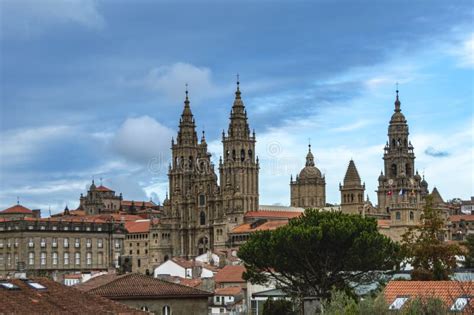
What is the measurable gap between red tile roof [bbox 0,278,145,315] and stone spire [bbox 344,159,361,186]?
12866 centimetres

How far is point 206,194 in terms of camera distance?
165 metres

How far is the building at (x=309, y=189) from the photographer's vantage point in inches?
7205

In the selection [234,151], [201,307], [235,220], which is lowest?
[201,307]

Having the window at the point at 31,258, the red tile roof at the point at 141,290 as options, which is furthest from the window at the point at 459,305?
the window at the point at 31,258

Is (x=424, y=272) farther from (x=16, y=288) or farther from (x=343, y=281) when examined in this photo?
(x=16, y=288)

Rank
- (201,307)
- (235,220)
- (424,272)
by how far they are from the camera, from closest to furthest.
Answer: (201,307) < (424,272) < (235,220)

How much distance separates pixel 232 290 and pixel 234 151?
89370 mm

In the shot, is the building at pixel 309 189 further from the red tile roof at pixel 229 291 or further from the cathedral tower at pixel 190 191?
the red tile roof at pixel 229 291

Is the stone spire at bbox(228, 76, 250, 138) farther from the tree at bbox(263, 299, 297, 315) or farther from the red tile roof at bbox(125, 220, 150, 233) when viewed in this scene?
the tree at bbox(263, 299, 297, 315)

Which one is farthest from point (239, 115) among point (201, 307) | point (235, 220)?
point (201, 307)

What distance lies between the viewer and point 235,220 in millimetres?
154000

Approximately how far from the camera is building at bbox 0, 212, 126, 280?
429ft

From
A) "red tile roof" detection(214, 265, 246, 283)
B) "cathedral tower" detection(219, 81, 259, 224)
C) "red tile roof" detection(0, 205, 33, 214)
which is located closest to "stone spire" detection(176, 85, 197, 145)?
"cathedral tower" detection(219, 81, 259, 224)

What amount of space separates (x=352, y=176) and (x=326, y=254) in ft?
362
